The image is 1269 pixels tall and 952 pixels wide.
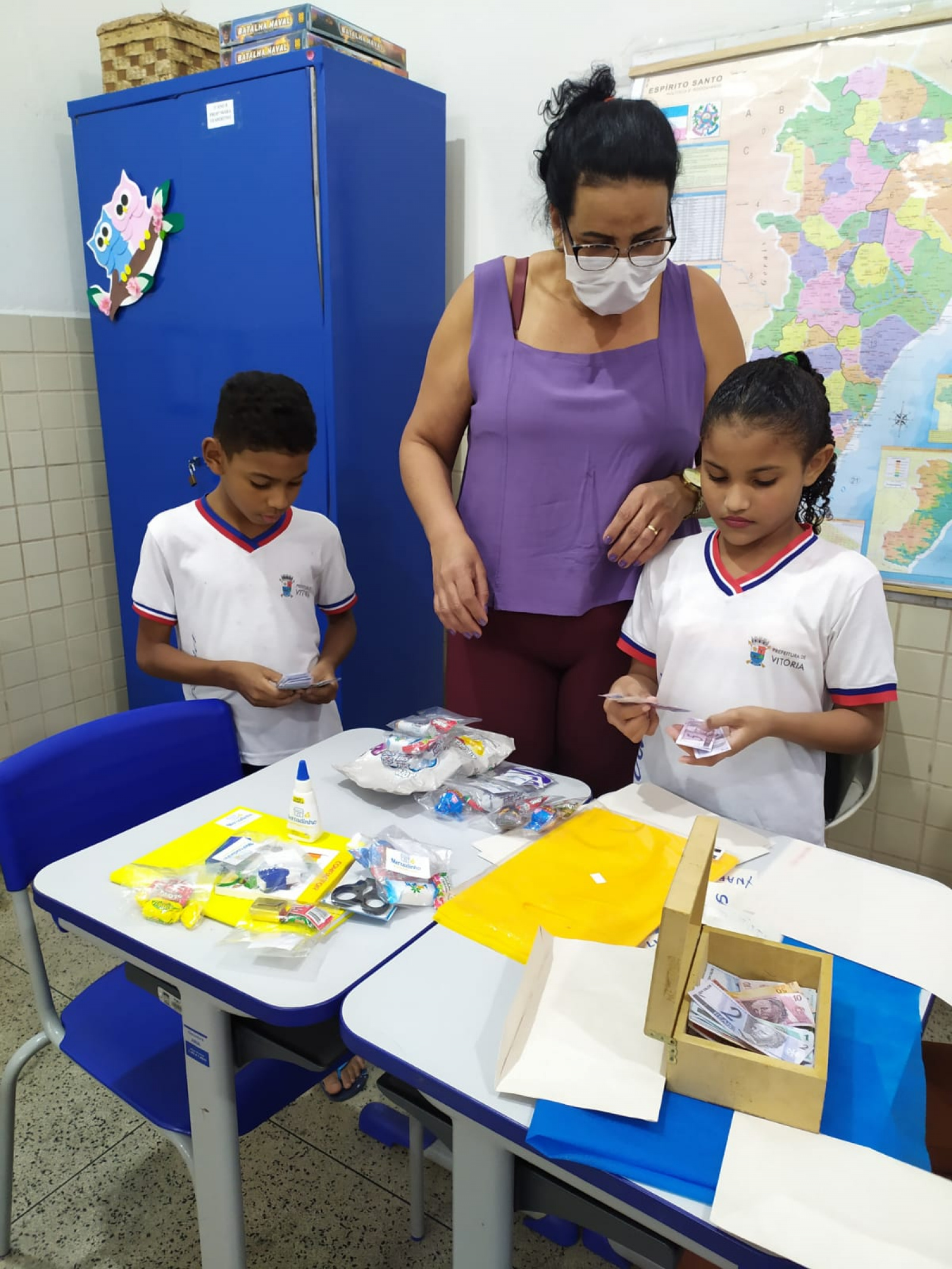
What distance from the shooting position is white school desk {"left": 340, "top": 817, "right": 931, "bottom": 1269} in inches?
26.9

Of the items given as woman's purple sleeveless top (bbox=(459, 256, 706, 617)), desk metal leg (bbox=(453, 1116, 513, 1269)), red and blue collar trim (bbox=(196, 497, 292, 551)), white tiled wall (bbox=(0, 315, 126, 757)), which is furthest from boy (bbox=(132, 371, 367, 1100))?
white tiled wall (bbox=(0, 315, 126, 757))

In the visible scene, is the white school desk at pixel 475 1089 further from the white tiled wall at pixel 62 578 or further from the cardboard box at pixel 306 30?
the cardboard box at pixel 306 30

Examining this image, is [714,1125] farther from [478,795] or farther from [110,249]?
[110,249]

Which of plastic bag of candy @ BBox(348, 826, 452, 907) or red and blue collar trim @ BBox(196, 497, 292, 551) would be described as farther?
red and blue collar trim @ BBox(196, 497, 292, 551)

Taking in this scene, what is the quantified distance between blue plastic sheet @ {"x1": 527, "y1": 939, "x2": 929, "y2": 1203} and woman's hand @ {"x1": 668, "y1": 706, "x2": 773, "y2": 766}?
0.41m

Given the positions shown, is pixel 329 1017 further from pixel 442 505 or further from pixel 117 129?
pixel 117 129

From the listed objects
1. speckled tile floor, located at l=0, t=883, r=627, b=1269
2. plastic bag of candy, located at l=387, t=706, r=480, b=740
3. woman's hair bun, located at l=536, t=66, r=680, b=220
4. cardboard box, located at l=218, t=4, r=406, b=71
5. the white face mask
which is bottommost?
speckled tile floor, located at l=0, t=883, r=627, b=1269

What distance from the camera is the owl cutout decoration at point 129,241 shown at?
99.0 inches

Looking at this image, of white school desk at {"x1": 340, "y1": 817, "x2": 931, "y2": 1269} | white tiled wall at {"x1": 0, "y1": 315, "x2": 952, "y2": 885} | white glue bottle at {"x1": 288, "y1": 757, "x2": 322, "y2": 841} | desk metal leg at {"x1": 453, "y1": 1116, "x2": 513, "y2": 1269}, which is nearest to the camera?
white school desk at {"x1": 340, "y1": 817, "x2": 931, "y2": 1269}

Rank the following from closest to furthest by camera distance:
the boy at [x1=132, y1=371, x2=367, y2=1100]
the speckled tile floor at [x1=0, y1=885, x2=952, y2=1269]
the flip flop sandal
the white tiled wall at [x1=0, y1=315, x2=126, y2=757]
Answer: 1. the speckled tile floor at [x1=0, y1=885, x2=952, y2=1269]
2. the boy at [x1=132, y1=371, x2=367, y2=1100]
3. the flip flop sandal
4. the white tiled wall at [x1=0, y1=315, x2=126, y2=757]

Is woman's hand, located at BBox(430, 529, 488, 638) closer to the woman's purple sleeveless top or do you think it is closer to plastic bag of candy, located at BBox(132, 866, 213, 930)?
the woman's purple sleeveless top

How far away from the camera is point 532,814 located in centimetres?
126

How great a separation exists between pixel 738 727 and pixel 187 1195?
1329 millimetres

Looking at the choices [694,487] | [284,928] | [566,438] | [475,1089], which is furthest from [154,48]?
[475,1089]
